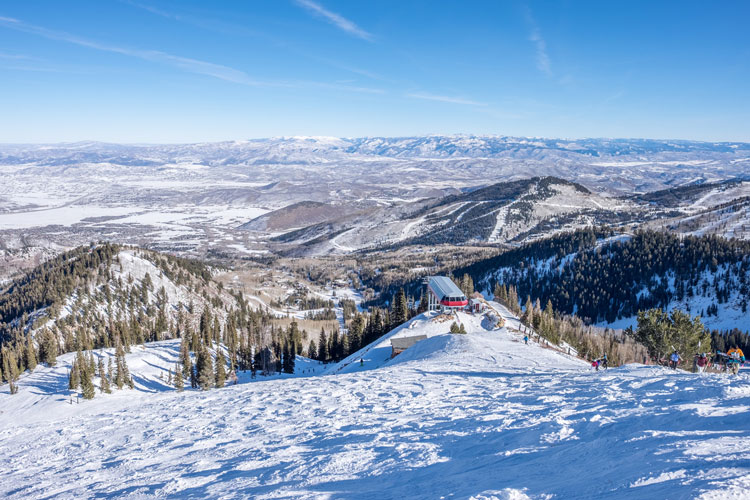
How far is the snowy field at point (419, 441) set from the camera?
1224 cm

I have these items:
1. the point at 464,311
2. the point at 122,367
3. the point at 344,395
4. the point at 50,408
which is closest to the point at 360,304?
the point at 464,311

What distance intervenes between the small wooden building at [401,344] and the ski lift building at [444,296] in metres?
13.8

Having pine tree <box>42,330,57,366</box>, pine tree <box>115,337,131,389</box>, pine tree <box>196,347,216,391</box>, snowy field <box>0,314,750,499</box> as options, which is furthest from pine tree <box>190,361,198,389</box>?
snowy field <box>0,314,750,499</box>

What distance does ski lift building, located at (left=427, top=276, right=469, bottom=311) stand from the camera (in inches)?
2827

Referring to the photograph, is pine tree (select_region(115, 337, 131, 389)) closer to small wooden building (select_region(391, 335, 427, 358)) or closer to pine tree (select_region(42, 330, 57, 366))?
pine tree (select_region(42, 330, 57, 366))

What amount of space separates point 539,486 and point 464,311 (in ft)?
205

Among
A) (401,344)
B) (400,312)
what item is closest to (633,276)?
(400,312)

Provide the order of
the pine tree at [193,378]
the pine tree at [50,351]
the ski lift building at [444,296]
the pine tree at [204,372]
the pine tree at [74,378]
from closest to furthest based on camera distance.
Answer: the pine tree at [74,378]
the pine tree at [204,372]
the pine tree at [193,378]
the pine tree at [50,351]
the ski lift building at [444,296]

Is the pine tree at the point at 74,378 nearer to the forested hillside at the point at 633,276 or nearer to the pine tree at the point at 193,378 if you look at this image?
the pine tree at the point at 193,378

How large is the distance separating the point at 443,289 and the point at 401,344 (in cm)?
2012

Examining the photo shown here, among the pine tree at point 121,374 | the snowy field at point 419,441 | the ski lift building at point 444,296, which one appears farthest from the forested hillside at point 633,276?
the pine tree at point 121,374

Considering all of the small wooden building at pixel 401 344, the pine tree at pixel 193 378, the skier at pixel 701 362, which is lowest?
the pine tree at pixel 193 378

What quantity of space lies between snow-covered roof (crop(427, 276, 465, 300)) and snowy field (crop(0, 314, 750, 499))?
3482 centimetres

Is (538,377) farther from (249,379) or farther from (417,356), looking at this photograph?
(249,379)
